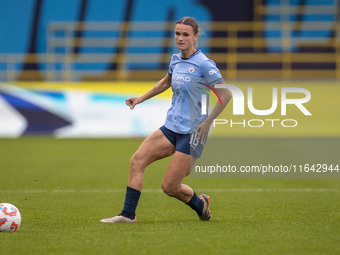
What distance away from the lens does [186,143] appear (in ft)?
23.9

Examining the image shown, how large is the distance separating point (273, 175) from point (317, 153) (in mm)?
2143

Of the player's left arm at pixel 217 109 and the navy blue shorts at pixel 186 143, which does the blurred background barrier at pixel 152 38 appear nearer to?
the navy blue shorts at pixel 186 143

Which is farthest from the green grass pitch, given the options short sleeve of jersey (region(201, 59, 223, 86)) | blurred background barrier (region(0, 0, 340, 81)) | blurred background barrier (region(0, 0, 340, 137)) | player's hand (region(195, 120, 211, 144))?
blurred background barrier (region(0, 0, 340, 81))

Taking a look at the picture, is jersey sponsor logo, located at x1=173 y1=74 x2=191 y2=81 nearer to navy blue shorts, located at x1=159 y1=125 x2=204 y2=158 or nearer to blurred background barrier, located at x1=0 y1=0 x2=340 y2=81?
navy blue shorts, located at x1=159 y1=125 x2=204 y2=158

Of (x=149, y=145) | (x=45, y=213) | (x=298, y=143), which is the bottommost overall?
(x=298, y=143)

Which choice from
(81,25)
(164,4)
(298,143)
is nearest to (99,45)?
(81,25)

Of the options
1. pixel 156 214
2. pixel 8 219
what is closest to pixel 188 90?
pixel 156 214

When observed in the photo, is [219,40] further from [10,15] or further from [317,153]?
[317,153]

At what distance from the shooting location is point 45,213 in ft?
27.0

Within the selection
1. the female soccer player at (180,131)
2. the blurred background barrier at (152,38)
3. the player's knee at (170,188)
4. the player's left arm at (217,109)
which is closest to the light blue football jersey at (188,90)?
the female soccer player at (180,131)

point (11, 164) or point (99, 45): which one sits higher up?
point (99, 45)

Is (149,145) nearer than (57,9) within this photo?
Yes

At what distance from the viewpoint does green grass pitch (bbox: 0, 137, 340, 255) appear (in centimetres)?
610

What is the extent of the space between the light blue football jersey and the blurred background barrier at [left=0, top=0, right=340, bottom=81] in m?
16.7
